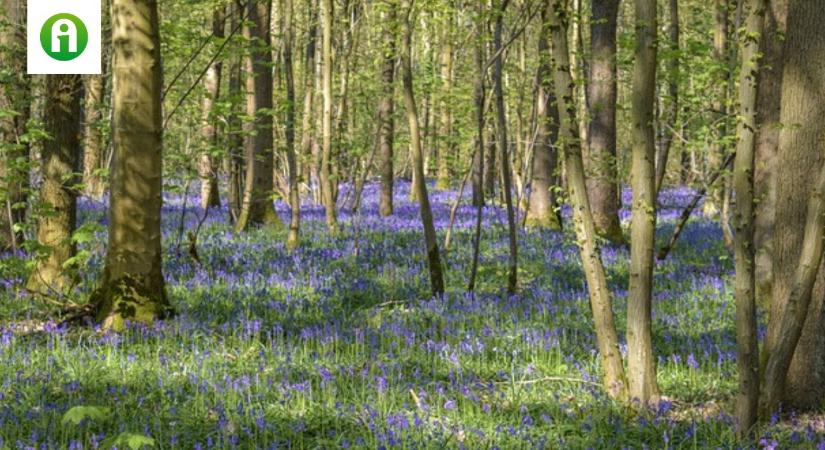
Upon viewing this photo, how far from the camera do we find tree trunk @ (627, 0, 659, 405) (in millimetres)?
5199

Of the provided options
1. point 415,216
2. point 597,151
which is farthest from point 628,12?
point 597,151

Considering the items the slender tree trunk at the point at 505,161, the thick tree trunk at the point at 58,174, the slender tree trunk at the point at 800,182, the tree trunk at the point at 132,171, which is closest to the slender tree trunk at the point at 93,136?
the thick tree trunk at the point at 58,174

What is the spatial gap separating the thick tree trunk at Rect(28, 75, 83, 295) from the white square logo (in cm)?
38

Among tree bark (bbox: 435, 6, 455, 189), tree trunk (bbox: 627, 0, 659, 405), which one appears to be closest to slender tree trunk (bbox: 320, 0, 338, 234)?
tree trunk (bbox: 627, 0, 659, 405)

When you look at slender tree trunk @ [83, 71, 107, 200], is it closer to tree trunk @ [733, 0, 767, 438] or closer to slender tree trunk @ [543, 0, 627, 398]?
slender tree trunk @ [543, 0, 627, 398]

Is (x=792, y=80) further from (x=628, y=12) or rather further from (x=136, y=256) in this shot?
(x=628, y=12)

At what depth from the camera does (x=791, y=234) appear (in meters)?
5.26

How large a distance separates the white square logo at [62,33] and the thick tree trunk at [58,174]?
0.38 m

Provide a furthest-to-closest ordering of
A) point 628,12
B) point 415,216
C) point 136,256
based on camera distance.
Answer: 1. point 628,12
2. point 415,216
3. point 136,256

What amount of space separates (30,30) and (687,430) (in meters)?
9.11

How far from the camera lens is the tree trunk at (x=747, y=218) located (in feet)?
15.3

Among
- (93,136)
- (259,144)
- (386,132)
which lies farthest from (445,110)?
(259,144)

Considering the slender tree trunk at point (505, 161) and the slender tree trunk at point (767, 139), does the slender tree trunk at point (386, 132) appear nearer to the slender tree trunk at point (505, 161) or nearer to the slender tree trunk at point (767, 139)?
the slender tree trunk at point (505, 161)

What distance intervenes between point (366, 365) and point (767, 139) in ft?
17.5
